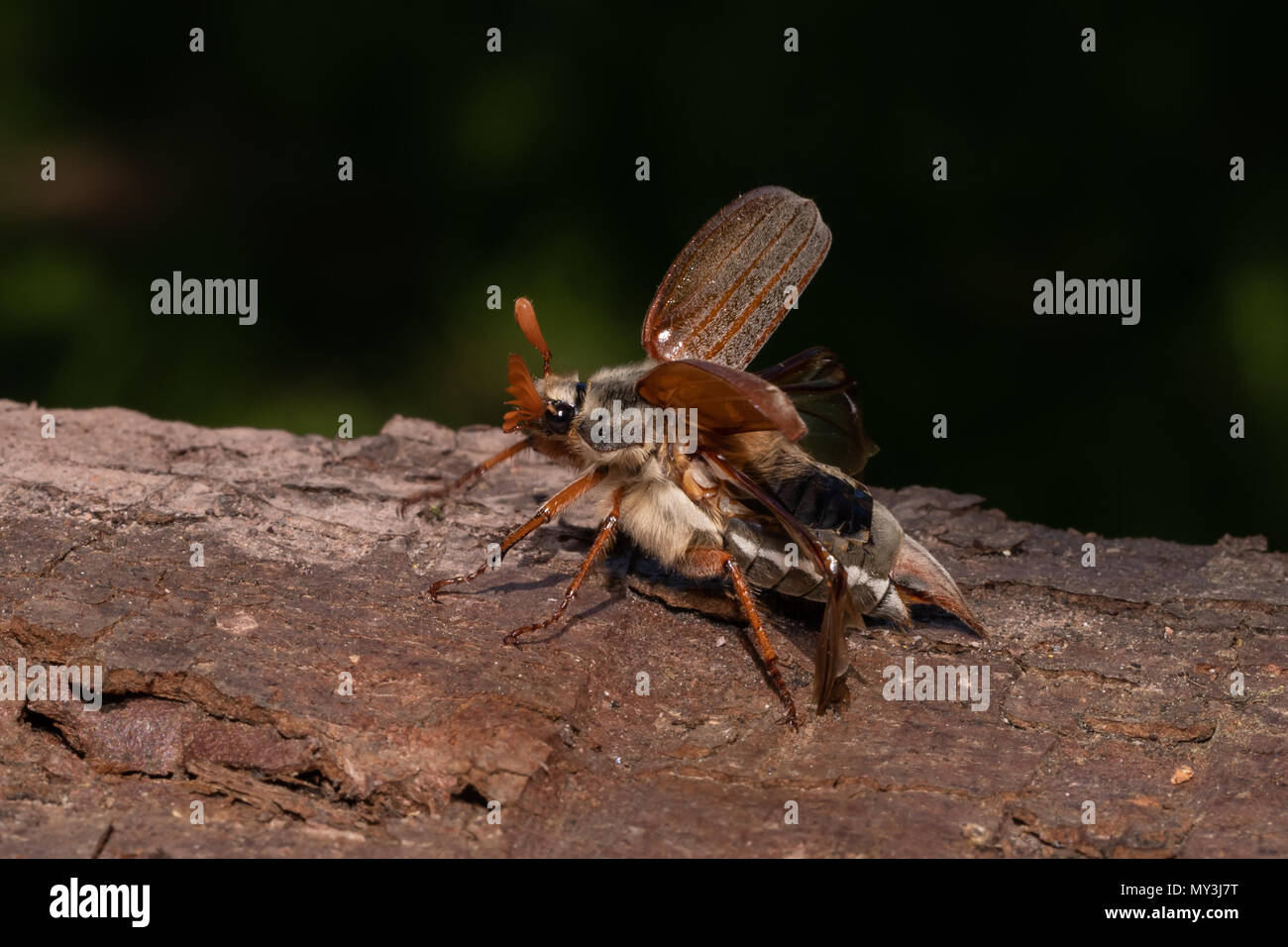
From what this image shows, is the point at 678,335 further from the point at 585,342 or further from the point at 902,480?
the point at 902,480

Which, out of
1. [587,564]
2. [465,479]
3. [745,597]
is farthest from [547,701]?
[465,479]

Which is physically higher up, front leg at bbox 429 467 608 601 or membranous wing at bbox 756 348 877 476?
membranous wing at bbox 756 348 877 476

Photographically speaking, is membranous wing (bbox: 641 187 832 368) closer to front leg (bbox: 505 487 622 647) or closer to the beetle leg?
front leg (bbox: 505 487 622 647)

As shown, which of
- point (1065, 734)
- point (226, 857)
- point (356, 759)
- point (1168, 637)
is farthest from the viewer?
point (1168, 637)

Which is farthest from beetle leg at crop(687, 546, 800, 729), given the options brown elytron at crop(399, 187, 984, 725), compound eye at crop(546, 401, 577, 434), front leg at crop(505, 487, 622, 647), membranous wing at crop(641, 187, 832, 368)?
membranous wing at crop(641, 187, 832, 368)

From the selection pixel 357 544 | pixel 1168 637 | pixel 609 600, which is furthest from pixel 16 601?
pixel 1168 637

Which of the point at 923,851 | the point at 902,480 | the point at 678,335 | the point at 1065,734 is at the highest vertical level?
the point at 678,335
